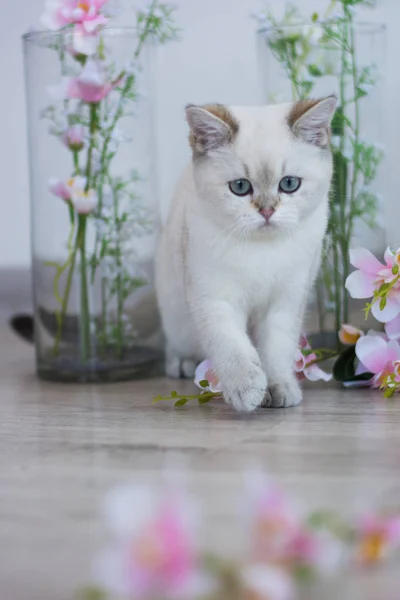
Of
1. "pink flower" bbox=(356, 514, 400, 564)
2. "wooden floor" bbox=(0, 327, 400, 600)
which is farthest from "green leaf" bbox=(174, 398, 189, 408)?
"pink flower" bbox=(356, 514, 400, 564)

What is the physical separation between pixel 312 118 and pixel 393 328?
34cm

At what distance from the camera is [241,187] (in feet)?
4.39

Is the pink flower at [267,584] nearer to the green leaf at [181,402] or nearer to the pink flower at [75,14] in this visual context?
the green leaf at [181,402]

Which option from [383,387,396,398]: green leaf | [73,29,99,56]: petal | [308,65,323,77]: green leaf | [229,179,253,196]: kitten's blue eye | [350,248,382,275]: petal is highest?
[73,29,99,56]: petal

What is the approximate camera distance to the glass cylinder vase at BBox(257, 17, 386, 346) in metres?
1.59

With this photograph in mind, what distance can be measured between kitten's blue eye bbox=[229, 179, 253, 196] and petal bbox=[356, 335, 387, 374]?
299mm

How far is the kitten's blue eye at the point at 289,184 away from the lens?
133 cm

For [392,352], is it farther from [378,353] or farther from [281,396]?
[281,396]

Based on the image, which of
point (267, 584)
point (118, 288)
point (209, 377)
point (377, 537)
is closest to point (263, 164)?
point (209, 377)

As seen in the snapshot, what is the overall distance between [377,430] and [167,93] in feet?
3.97

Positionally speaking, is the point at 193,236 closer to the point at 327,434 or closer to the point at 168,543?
the point at 327,434

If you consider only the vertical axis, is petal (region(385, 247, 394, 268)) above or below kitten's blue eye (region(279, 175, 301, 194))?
below

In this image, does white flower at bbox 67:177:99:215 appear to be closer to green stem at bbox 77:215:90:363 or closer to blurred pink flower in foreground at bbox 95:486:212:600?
green stem at bbox 77:215:90:363

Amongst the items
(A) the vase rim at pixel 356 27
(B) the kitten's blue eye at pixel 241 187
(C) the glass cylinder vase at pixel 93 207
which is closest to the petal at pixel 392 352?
(B) the kitten's blue eye at pixel 241 187
